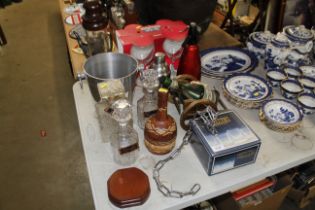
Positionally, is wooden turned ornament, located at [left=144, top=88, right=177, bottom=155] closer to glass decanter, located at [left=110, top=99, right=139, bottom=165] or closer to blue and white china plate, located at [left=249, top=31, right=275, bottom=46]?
glass decanter, located at [left=110, top=99, right=139, bottom=165]

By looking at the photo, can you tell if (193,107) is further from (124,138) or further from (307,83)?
(307,83)

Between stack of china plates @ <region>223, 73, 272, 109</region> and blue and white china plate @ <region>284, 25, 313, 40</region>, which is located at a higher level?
blue and white china plate @ <region>284, 25, 313, 40</region>

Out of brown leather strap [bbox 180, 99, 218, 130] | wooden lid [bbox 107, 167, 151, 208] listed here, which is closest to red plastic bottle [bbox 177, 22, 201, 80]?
brown leather strap [bbox 180, 99, 218, 130]

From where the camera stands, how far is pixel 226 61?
117cm

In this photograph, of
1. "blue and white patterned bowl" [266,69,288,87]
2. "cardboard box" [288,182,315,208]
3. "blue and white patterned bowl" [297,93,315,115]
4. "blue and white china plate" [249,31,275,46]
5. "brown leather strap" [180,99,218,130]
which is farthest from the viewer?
"cardboard box" [288,182,315,208]

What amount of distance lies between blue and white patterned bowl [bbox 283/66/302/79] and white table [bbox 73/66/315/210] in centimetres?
18

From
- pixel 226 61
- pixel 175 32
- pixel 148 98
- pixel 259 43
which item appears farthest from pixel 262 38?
pixel 148 98

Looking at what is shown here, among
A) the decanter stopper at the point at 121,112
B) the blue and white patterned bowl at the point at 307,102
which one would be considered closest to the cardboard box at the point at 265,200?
the blue and white patterned bowl at the point at 307,102

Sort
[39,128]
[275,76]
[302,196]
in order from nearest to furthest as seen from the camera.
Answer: [275,76] < [302,196] < [39,128]

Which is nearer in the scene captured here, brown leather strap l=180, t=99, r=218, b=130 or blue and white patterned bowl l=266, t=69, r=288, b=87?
brown leather strap l=180, t=99, r=218, b=130

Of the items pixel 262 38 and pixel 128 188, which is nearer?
pixel 128 188

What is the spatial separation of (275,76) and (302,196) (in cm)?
67

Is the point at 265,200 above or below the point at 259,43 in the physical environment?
below

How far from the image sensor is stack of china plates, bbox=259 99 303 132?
34.3 inches
